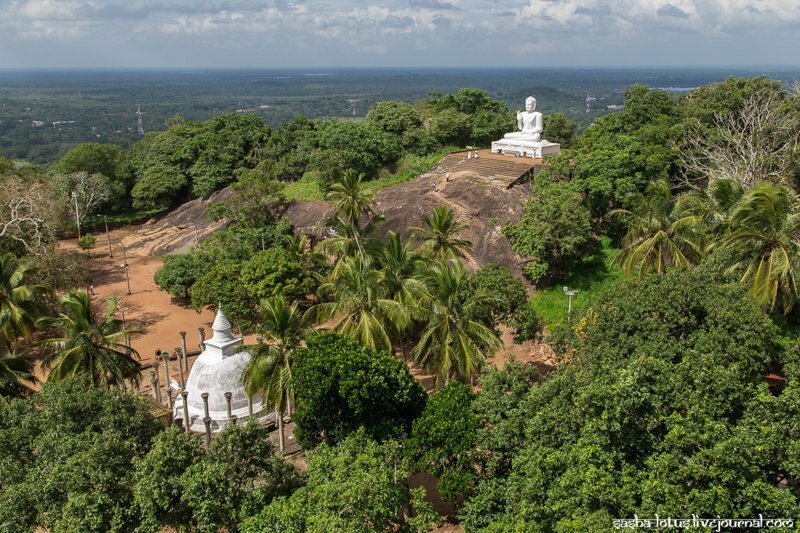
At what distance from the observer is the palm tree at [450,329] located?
19.3m

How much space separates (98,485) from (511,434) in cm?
885

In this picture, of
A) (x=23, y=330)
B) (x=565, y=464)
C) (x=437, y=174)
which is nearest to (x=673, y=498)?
(x=565, y=464)

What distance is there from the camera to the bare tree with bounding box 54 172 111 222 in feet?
169

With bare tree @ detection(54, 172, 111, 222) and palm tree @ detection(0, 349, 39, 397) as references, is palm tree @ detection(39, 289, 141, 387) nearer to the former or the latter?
palm tree @ detection(0, 349, 39, 397)

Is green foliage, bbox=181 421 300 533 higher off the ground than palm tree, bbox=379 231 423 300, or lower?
lower

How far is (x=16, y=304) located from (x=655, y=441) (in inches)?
912

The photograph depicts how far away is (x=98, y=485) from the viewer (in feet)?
42.1

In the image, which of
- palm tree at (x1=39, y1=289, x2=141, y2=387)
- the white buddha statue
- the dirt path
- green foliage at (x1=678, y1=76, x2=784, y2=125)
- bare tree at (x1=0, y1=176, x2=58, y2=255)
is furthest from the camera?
the white buddha statue

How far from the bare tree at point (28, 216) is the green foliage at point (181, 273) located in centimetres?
599

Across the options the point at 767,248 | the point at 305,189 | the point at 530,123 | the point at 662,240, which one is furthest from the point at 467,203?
Result: the point at 767,248

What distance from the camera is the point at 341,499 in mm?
12602

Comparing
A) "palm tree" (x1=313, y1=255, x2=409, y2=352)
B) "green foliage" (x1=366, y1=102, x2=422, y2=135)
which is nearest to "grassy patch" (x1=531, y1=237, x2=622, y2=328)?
"palm tree" (x1=313, y1=255, x2=409, y2=352)

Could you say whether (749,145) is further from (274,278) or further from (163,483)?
(163,483)

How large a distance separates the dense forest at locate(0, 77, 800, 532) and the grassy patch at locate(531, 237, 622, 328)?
0.14 meters
